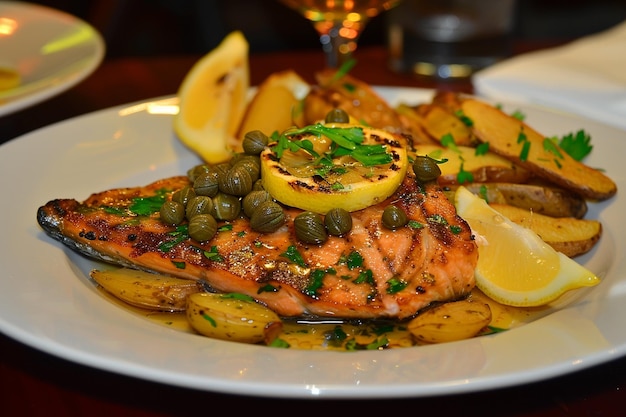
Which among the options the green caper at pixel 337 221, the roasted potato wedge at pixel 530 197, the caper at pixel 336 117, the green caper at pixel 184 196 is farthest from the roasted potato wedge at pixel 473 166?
the green caper at pixel 184 196

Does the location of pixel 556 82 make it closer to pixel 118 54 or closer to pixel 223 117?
pixel 223 117

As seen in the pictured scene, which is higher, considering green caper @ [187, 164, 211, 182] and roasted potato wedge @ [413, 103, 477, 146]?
green caper @ [187, 164, 211, 182]

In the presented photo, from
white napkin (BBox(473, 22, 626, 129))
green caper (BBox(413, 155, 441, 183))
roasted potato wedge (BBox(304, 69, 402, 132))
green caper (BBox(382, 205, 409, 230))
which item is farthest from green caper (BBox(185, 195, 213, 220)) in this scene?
white napkin (BBox(473, 22, 626, 129))

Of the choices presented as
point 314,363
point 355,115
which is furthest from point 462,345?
point 355,115

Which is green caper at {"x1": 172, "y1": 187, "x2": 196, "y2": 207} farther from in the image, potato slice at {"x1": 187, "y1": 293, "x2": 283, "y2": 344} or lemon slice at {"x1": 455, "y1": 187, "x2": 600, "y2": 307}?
lemon slice at {"x1": 455, "y1": 187, "x2": 600, "y2": 307}

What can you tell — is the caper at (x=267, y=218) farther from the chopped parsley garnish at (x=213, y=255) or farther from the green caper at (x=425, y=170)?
the green caper at (x=425, y=170)

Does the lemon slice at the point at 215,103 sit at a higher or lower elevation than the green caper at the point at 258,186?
lower
